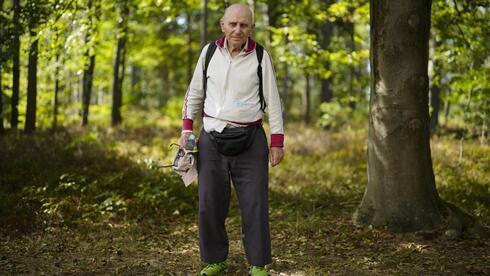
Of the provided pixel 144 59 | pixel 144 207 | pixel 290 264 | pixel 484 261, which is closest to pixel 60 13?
pixel 144 207

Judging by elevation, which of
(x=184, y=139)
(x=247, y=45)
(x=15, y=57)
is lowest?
(x=184, y=139)

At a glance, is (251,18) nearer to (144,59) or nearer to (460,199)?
(460,199)

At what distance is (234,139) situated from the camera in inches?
162

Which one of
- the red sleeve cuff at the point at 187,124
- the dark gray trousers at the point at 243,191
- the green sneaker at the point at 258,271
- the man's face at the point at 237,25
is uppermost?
the man's face at the point at 237,25

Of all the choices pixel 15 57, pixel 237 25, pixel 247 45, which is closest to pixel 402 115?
pixel 247 45

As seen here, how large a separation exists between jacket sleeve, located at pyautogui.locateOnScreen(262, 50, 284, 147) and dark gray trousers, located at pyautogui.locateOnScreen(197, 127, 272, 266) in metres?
0.13

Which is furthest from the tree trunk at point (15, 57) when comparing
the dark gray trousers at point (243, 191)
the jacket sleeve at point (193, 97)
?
the dark gray trousers at point (243, 191)

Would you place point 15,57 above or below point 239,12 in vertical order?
above

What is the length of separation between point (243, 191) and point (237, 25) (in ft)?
4.77

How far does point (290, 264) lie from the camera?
4.97 metres

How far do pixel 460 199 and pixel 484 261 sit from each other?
2554 mm

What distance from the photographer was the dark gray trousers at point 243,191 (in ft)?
13.8

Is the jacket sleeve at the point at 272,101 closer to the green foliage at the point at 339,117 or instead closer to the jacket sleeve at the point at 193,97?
the jacket sleeve at the point at 193,97

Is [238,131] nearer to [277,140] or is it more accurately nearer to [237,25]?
[277,140]
